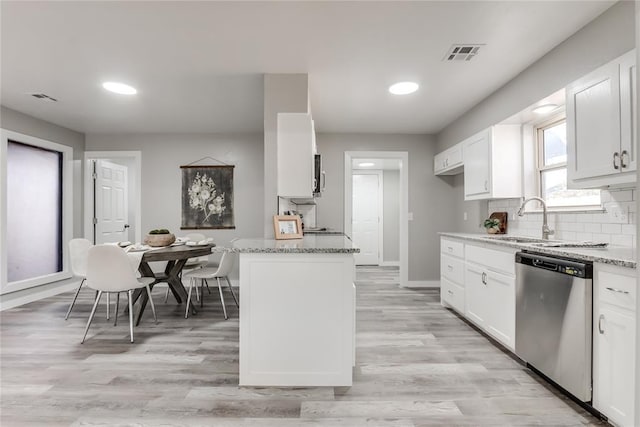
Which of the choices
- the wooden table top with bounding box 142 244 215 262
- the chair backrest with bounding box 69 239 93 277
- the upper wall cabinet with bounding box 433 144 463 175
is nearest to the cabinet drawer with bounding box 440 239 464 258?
the upper wall cabinet with bounding box 433 144 463 175

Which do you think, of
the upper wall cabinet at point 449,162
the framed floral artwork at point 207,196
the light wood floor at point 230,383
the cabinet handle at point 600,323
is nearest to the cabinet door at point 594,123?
the cabinet handle at point 600,323

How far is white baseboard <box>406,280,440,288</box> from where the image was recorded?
201 inches

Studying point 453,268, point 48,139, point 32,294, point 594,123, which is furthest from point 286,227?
point 48,139

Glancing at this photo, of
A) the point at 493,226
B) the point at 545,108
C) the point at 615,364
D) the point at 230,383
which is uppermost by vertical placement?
the point at 545,108

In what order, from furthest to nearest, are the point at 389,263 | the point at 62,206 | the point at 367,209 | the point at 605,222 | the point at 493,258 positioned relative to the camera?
1. the point at 367,209
2. the point at 389,263
3. the point at 62,206
4. the point at 493,258
5. the point at 605,222

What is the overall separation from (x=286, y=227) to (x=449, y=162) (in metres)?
2.77

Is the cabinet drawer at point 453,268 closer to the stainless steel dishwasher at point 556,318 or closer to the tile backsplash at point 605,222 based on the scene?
the tile backsplash at point 605,222

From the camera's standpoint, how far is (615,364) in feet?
5.40

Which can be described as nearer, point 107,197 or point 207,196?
point 207,196

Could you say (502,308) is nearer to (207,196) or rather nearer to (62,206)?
(207,196)

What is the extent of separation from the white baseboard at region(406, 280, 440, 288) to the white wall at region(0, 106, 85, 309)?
201 inches

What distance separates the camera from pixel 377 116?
13.9 ft

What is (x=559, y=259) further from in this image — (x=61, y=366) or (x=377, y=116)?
(x=61, y=366)

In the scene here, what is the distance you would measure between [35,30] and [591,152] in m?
3.75
